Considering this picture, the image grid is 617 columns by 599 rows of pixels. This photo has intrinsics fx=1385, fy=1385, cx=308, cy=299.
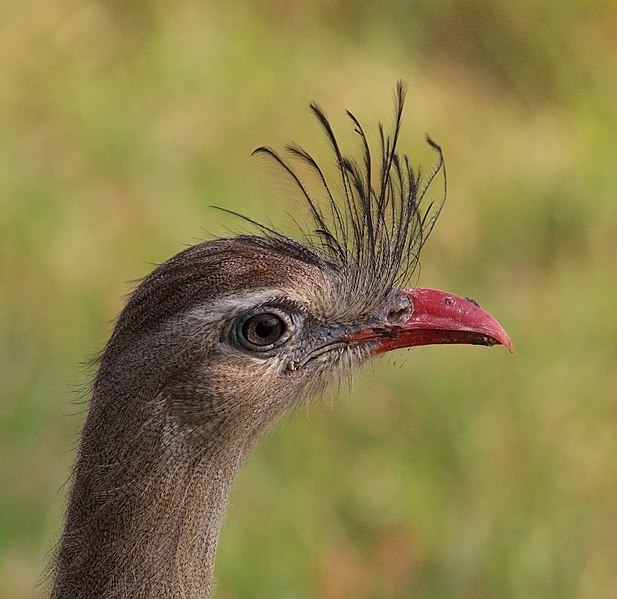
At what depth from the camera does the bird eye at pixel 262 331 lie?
240 centimetres

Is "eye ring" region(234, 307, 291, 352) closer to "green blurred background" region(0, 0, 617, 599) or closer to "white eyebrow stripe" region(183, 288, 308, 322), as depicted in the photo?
"white eyebrow stripe" region(183, 288, 308, 322)

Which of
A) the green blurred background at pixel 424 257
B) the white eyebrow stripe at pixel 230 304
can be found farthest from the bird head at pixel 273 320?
the green blurred background at pixel 424 257

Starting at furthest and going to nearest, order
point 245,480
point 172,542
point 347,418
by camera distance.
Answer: point 347,418 → point 245,480 → point 172,542

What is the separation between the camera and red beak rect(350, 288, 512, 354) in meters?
2.54

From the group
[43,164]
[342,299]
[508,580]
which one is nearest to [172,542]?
[342,299]

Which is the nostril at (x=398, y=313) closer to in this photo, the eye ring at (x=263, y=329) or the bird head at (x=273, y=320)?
the bird head at (x=273, y=320)

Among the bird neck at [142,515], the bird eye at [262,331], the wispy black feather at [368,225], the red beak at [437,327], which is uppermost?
the wispy black feather at [368,225]

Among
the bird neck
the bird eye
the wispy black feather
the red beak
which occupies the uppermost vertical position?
the wispy black feather

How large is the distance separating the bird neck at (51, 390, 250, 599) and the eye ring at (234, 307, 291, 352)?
0.19 metres

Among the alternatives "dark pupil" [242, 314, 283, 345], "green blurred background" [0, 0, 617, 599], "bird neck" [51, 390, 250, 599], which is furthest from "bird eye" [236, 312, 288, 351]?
"green blurred background" [0, 0, 617, 599]

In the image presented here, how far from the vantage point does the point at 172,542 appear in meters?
2.32

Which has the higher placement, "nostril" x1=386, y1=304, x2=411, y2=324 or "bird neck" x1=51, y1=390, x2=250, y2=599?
"nostril" x1=386, y1=304, x2=411, y2=324

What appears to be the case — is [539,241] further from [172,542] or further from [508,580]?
[172,542]

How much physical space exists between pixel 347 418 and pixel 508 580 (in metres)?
0.83
